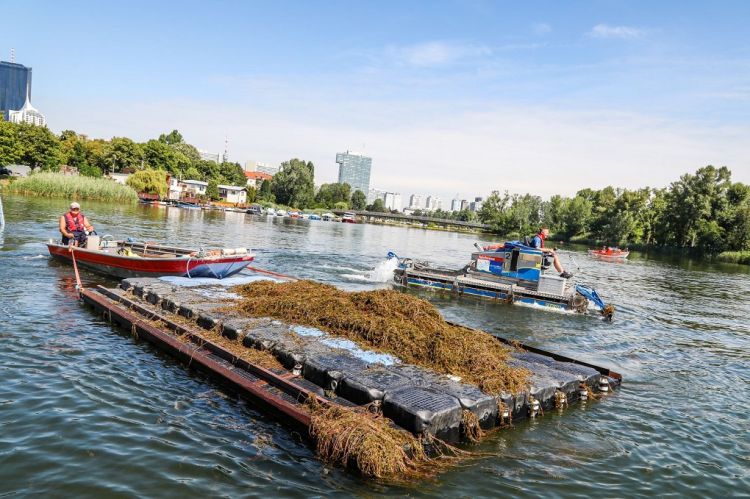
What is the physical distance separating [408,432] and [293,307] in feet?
19.7

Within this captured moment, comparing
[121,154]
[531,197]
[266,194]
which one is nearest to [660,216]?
[531,197]

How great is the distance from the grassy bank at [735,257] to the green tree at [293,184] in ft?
330

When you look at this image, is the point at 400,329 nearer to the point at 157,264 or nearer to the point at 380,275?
the point at 157,264

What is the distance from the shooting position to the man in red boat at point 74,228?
22.7 meters

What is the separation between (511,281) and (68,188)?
6849cm

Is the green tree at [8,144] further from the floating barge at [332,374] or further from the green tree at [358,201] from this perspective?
the green tree at [358,201]

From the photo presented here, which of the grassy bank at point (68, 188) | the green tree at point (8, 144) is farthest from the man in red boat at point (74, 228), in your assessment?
the green tree at point (8, 144)

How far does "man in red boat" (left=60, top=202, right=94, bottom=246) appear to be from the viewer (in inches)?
894

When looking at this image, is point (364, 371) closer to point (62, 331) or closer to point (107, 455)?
point (107, 455)

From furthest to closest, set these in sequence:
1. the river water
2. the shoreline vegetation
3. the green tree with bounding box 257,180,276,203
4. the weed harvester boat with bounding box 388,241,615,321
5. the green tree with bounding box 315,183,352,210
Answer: the green tree with bounding box 315,183,352,210
the green tree with bounding box 257,180,276,203
the shoreline vegetation
the weed harvester boat with bounding box 388,241,615,321
the river water

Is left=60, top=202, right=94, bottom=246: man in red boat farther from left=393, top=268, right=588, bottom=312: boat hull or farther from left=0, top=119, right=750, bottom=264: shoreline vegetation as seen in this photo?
left=0, top=119, right=750, bottom=264: shoreline vegetation

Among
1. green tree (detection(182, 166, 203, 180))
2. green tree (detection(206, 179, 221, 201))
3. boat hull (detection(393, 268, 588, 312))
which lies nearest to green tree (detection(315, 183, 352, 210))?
green tree (detection(182, 166, 203, 180))

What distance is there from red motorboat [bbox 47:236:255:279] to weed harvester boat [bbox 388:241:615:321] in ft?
32.8

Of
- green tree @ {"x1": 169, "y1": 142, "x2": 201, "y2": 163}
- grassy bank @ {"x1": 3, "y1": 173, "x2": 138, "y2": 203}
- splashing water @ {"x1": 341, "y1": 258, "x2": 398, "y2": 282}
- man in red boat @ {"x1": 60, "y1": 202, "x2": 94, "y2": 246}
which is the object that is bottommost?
splashing water @ {"x1": 341, "y1": 258, "x2": 398, "y2": 282}
